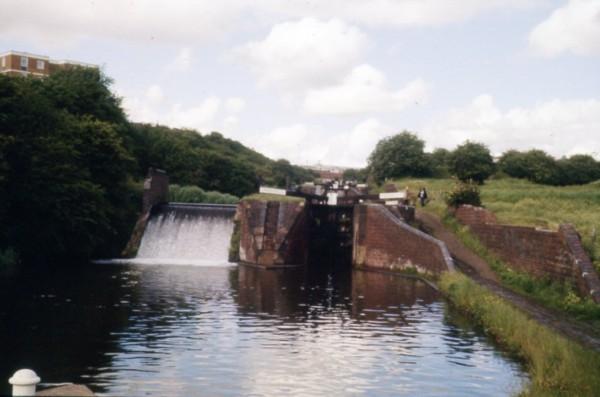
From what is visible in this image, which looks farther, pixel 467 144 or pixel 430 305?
pixel 467 144

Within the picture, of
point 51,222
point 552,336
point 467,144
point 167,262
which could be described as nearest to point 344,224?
point 167,262

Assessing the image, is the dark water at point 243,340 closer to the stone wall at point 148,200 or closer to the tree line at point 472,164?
the stone wall at point 148,200

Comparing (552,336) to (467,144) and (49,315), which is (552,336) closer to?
(49,315)

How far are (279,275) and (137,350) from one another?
1800 cm

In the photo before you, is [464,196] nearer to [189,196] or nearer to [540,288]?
[540,288]

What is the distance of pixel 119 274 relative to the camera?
32.8 metres

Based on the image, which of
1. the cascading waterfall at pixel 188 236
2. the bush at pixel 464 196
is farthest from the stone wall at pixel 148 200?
the bush at pixel 464 196

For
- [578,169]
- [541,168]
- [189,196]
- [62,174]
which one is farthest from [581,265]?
[578,169]

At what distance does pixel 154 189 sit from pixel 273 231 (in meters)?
11.0

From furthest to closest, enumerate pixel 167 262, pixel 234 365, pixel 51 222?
1. pixel 167 262
2. pixel 51 222
3. pixel 234 365

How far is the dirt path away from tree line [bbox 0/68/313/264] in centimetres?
1864

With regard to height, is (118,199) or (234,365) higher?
(118,199)

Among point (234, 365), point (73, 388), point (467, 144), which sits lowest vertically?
point (234, 365)

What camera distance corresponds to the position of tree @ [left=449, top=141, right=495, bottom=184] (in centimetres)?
5775
